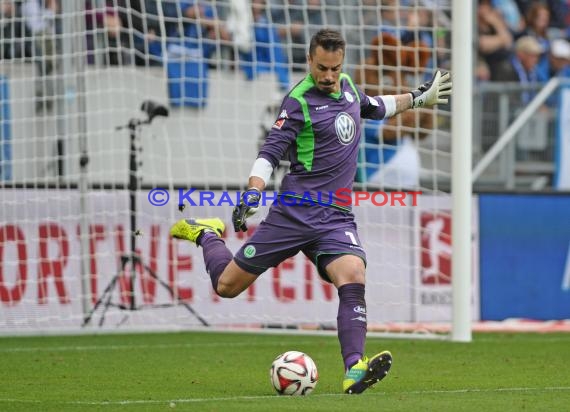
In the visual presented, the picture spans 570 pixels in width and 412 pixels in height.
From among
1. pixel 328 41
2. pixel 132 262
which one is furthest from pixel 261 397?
pixel 132 262

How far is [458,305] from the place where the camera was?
1153 cm

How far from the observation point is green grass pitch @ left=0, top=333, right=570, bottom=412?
695 centimetres

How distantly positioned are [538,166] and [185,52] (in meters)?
4.45

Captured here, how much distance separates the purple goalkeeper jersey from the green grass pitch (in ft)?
4.37

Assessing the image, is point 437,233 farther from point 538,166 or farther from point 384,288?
point 538,166

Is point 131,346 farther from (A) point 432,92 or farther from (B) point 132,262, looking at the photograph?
(A) point 432,92

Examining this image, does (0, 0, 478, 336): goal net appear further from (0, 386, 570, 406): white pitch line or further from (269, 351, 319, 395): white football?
(269, 351, 319, 395): white football

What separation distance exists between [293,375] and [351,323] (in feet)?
1.54

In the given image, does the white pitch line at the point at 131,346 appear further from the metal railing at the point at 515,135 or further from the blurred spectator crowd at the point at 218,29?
the metal railing at the point at 515,135

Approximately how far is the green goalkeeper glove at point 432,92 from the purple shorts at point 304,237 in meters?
1.21

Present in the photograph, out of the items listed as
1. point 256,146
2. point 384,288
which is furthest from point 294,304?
point 256,146

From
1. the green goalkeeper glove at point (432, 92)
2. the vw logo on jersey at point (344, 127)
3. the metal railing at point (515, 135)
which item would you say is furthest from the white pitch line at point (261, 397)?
the metal railing at point (515, 135)

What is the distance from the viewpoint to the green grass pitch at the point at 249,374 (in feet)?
22.8

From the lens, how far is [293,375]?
734 centimetres
